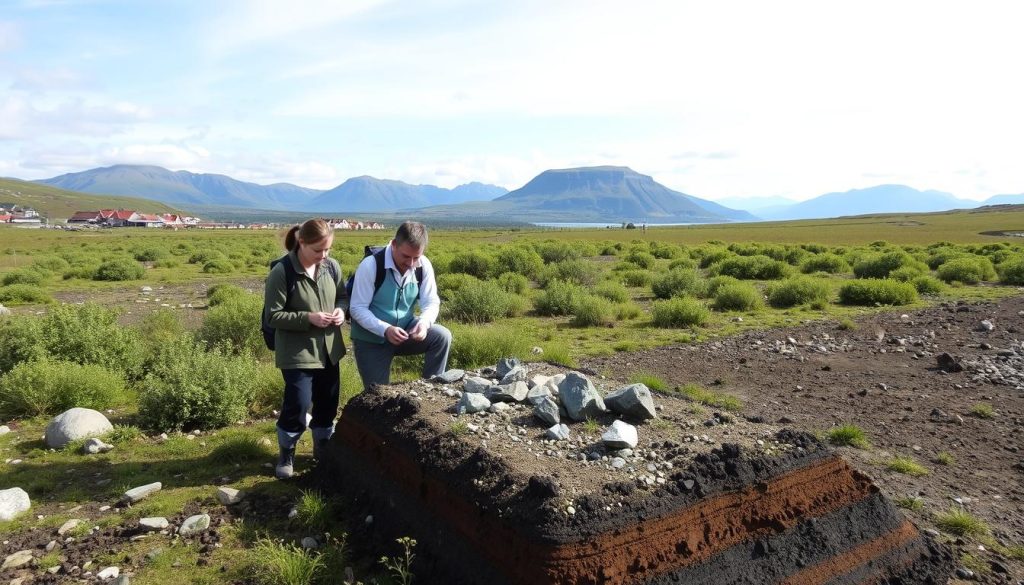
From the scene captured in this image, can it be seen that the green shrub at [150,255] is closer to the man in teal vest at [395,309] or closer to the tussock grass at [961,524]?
→ the man in teal vest at [395,309]

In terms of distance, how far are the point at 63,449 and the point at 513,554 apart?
17.0 feet

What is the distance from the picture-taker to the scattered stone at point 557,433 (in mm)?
4277

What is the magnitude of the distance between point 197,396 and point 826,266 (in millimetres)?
26797

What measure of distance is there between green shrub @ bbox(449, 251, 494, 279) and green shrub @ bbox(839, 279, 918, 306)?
41.2 ft

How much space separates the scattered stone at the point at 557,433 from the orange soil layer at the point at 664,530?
0.85m

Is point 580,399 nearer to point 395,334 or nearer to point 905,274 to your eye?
point 395,334

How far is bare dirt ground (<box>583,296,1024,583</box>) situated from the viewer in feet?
16.8

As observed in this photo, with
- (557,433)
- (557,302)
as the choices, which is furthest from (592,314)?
(557,433)

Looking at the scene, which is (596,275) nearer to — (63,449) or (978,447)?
(978,447)

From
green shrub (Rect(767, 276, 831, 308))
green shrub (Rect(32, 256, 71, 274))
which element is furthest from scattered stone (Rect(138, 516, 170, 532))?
green shrub (Rect(32, 256, 71, 274))

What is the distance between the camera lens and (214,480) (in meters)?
5.22

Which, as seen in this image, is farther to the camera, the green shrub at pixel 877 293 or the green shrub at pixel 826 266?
the green shrub at pixel 826 266

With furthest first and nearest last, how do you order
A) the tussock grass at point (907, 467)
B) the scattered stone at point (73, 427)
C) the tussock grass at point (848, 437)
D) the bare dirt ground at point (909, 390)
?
the tussock grass at point (848, 437) < the scattered stone at point (73, 427) < the tussock grass at point (907, 467) < the bare dirt ground at point (909, 390)

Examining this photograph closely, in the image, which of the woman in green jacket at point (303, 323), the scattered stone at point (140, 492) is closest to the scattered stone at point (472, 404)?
the woman in green jacket at point (303, 323)
